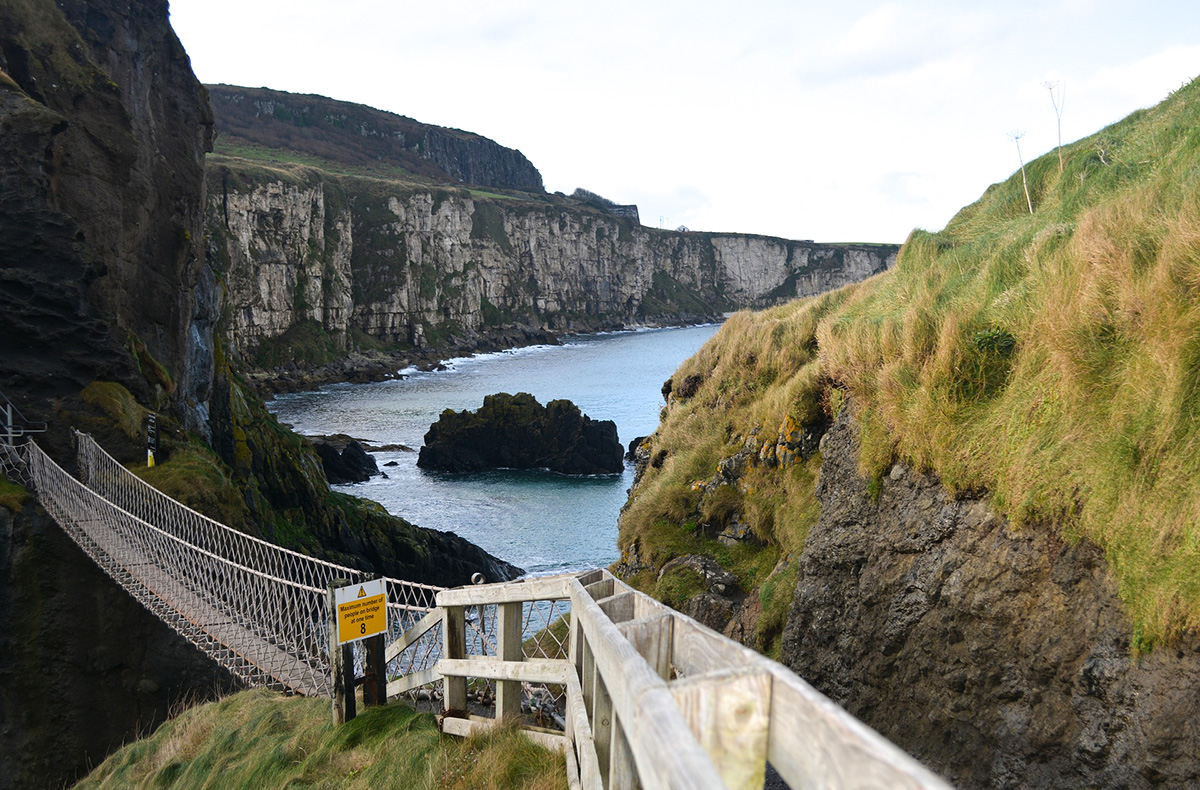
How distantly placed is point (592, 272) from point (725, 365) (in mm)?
137824

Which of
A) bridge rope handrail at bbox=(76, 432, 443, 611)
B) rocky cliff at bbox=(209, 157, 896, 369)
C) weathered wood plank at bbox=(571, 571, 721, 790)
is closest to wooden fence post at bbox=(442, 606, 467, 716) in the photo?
weathered wood plank at bbox=(571, 571, 721, 790)

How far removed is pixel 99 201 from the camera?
18438mm

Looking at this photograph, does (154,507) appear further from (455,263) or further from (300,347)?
(455,263)

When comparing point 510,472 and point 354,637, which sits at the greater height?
point 354,637

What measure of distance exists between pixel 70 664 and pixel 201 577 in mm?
4464

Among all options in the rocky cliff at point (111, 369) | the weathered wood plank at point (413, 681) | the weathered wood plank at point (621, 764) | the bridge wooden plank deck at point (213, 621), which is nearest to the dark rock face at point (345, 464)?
the rocky cliff at point (111, 369)

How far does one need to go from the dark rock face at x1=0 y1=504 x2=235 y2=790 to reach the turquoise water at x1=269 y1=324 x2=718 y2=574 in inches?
614

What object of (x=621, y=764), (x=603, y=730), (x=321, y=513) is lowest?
(x=321, y=513)

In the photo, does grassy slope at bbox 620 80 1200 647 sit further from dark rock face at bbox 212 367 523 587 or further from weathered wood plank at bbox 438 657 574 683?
dark rock face at bbox 212 367 523 587

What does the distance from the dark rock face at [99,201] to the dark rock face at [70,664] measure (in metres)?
4.67

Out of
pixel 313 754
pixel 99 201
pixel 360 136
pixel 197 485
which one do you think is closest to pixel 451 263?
pixel 360 136

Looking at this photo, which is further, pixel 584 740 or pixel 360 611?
pixel 360 611

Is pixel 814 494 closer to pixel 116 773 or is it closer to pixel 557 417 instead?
pixel 116 773

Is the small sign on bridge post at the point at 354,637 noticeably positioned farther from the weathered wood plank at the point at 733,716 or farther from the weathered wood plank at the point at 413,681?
the weathered wood plank at the point at 733,716
